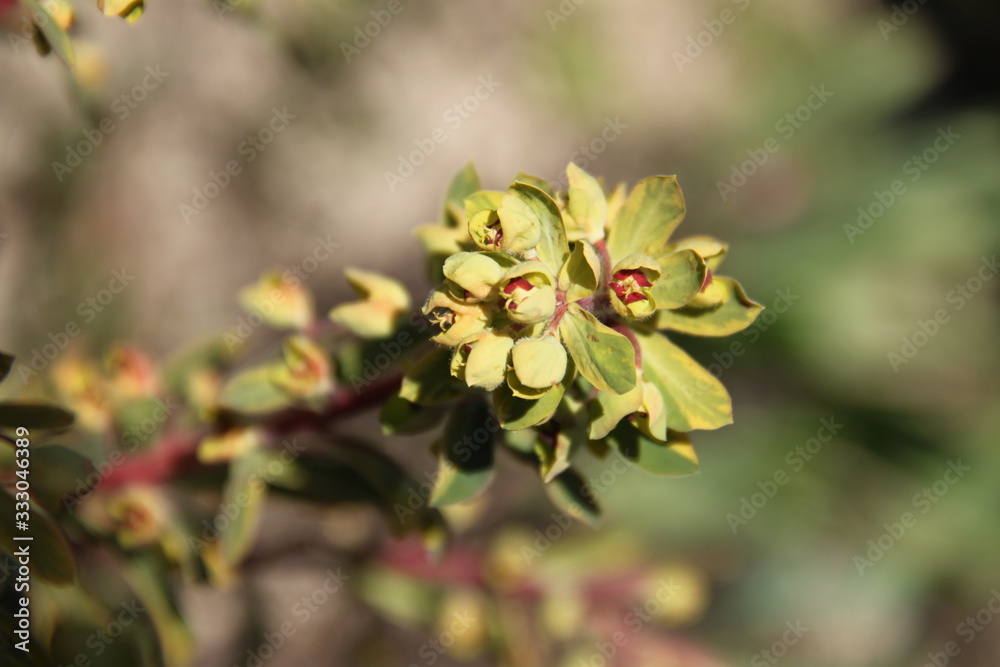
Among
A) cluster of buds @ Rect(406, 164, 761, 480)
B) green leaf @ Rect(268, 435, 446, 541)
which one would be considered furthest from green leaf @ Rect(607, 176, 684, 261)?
green leaf @ Rect(268, 435, 446, 541)

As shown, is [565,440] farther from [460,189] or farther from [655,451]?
[460,189]

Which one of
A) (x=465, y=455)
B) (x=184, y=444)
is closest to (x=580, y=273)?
(x=465, y=455)

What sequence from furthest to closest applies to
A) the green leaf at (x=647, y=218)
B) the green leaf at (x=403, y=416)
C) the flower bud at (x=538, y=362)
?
the green leaf at (x=403, y=416), the green leaf at (x=647, y=218), the flower bud at (x=538, y=362)

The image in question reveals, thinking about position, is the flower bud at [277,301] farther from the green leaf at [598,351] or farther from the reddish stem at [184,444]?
the green leaf at [598,351]

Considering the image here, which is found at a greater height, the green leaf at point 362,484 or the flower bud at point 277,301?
the flower bud at point 277,301

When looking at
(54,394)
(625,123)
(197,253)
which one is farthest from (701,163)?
(54,394)

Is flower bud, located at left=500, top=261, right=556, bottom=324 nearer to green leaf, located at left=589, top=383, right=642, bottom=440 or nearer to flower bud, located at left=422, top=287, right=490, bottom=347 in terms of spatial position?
flower bud, located at left=422, top=287, right=490, bottom=347

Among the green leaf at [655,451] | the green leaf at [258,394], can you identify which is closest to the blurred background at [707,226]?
the green leaf at [258,394]
